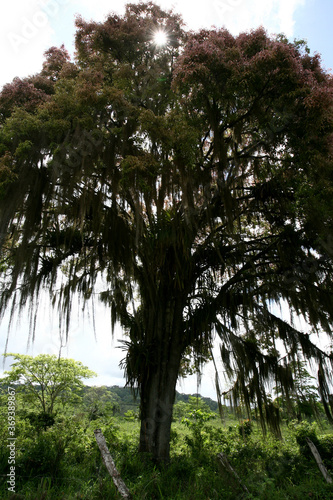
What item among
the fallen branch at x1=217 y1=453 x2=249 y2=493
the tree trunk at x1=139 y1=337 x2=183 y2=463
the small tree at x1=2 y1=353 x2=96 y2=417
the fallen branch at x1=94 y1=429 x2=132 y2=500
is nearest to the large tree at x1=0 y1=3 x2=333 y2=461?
the tree trunk at x1=139 y1=337 x2=183 y2=463

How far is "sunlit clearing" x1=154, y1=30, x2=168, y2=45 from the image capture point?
15.5ft

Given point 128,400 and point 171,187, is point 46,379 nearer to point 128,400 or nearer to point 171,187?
point 128,400

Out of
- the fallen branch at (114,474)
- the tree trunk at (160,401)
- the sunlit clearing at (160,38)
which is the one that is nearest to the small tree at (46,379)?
the tree trunk at (160,401)

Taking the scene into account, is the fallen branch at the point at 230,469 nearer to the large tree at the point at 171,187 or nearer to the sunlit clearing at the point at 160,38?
the large tree at the point at 171,187

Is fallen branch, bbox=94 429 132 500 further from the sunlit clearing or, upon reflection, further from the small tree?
the small tree

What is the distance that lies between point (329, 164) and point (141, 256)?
2.46 m

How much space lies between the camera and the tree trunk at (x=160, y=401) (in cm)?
400

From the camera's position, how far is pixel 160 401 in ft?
13.8

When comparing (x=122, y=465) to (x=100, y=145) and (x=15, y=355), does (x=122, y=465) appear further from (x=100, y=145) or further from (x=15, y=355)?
(x=15, y=355)

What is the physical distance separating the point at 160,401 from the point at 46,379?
7064 millimetres

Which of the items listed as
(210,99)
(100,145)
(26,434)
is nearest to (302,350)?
(210,99)

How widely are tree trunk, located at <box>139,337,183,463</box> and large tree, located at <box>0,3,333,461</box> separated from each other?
0.02m

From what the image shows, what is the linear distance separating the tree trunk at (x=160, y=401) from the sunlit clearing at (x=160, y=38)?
4.59m

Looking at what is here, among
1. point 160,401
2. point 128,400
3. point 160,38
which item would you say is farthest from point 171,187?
point 128,400
